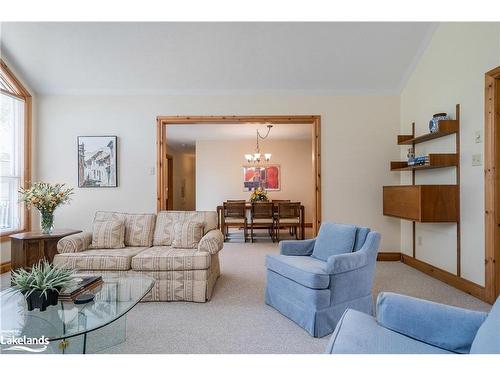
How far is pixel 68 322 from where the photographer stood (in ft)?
5.17

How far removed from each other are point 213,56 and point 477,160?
332 cm

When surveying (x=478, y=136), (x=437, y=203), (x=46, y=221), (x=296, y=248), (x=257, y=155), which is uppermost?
(x=257, y=155)

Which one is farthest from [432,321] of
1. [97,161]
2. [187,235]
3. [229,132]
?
[229,132]

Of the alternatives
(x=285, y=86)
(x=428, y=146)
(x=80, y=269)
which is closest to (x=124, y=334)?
(x=80, y=269)

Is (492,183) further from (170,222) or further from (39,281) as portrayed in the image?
(39,281)

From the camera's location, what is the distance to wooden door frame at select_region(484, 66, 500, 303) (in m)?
2.74

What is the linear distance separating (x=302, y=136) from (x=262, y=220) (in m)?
2.65

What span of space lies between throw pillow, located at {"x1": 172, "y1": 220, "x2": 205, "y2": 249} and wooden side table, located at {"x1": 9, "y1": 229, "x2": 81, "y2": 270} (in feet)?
4.49

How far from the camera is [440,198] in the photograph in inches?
126

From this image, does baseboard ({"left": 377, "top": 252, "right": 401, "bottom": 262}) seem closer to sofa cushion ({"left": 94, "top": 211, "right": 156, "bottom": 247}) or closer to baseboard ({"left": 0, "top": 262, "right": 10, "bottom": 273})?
sofa cushion ({"left": 94, "top": 211, "right": 156, "bottom": 247})

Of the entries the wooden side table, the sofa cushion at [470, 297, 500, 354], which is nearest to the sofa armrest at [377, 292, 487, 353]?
the sofa cushion at [470, 297, 500, 354]

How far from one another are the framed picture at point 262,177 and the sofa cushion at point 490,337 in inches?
274

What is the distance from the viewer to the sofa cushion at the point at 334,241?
2.60 m
